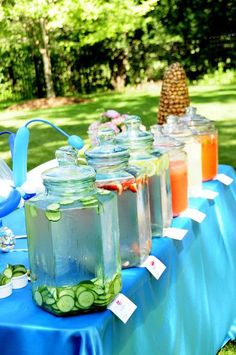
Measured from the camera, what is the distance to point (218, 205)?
1.99 meters

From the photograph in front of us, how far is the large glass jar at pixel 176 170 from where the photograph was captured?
168 cm

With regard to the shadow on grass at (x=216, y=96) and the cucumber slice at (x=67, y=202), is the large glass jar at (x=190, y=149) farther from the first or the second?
the shadow on grass at (x=216, y=96)

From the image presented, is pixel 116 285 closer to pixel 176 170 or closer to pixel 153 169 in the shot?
pixel 153 169

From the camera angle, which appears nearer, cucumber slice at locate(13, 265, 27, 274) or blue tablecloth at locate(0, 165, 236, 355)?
blue tablecloth at locate(0, 165, 236, 355)

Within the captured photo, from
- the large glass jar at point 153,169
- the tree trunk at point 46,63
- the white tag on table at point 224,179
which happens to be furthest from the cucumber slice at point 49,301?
the tree trunk at point 46,63

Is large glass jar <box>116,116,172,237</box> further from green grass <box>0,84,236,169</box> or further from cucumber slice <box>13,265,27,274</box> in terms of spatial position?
green grass <box>0,84,236,169</box>

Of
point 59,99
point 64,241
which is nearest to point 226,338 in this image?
point 64,241

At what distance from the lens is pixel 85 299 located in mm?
1114

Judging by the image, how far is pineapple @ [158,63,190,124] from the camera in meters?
3.81

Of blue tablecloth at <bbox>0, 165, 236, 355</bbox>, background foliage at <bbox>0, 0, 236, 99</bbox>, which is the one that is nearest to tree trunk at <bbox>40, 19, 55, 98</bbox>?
background foliage at <bbox>0, 0, 236, 99</bbox>

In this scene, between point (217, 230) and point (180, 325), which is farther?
point (217, 230)

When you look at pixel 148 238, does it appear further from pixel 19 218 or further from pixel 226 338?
pixel 226 338

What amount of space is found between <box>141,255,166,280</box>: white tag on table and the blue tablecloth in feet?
0.04

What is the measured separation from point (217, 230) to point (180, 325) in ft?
1.58
